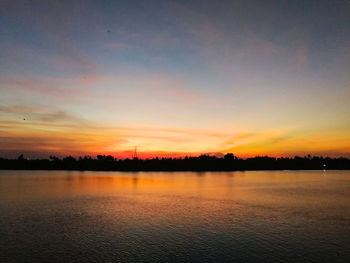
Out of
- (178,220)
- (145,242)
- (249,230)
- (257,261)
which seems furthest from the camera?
(178,220)

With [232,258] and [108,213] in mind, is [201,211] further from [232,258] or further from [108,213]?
[232,258]

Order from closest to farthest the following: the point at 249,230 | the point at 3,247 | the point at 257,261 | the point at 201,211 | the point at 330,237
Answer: the point at 257,261
the point at 3,247
the point at 330,237
the point at 249,230
the point at 201,211

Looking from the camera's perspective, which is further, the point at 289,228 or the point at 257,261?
the point at 289,228

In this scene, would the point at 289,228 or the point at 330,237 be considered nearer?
the point at 330,237

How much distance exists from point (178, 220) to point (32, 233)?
1727cm

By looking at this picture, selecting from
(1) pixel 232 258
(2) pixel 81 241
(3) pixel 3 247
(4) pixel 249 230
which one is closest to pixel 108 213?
(2) pixel 81 241

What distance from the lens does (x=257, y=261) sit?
835 inches

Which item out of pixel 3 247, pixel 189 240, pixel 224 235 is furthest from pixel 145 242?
pixel 3 247

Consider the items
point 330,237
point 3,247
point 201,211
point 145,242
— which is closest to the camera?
point 3,247

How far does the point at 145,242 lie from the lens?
2605 centimetres

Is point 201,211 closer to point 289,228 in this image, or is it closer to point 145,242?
point 289,228

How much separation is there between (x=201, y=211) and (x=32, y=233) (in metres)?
24.1

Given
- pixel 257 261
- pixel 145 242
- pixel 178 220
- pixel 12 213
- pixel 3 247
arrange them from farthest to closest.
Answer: pixel 12 213, pixel 178 220, pixel 145 242, pixel 3 247, pixel 257 261

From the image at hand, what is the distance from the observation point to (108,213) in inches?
1630
